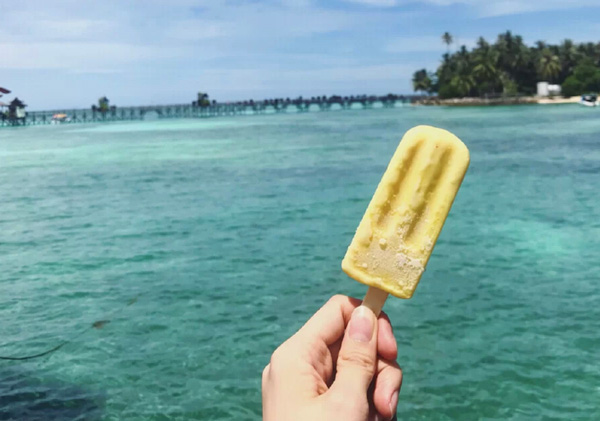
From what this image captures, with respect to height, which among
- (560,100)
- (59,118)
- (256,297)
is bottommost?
(256,297)

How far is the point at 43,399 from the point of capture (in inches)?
336

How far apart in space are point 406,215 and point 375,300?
0.41 metres

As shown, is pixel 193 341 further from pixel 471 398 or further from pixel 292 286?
pixel 471 398

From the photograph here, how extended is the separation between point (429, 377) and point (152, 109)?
12760 cm

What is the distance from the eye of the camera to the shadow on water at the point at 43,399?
8.13 metres

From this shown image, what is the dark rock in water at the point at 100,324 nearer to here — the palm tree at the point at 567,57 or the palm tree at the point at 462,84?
the palm tree at the point at 462,84

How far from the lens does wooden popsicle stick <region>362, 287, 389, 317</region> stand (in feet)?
8.89

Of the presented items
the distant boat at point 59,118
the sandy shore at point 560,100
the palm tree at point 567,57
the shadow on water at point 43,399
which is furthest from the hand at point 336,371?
the palm tree at point 567,57

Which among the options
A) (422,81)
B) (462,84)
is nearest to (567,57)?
(462,84)

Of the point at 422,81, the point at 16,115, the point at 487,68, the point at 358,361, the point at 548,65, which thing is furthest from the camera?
the point at 422,81

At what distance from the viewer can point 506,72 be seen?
123 meters

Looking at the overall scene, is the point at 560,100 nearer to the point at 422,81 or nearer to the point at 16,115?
the point at 422,81

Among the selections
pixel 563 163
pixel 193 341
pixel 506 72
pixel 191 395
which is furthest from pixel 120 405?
pixel 506 72

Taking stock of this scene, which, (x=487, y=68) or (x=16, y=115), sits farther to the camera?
(x=487, y=68)
